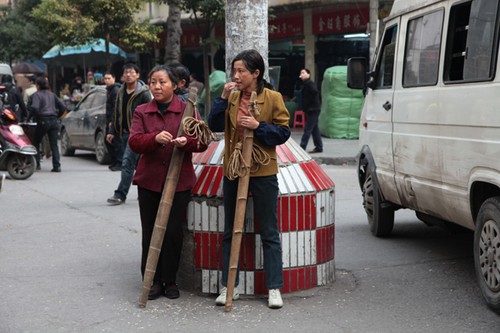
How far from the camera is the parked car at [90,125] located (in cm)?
1657

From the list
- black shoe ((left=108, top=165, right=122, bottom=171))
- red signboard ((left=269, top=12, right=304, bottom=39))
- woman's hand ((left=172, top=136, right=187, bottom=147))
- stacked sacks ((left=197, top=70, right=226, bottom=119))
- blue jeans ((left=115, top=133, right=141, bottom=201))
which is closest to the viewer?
woman's hand ((left=172, top=136, right=187, bottom=147))

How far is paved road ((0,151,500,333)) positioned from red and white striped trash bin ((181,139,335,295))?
0.51 feet

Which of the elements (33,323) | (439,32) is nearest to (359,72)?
(439,32)

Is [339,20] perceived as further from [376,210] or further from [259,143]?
[259,143]

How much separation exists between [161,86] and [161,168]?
58 cm

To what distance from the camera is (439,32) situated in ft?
22.0

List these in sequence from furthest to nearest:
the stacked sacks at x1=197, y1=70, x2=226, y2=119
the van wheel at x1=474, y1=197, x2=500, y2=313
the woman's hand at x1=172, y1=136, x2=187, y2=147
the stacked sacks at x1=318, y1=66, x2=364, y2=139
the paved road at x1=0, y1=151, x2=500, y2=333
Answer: the stacked sacks at x1=197, y1=70, x2=226, y2=119 → the stacked sacks at x1=318, y1=66, x2=364, y2=139 → the woman's hand at x1=172, y1=136, x2=187, y2=147 → the van wheel at x1=474, y1=197, x2=500, y2=313 → the paved road at x1=0, y1=151, x2=500, y2=333

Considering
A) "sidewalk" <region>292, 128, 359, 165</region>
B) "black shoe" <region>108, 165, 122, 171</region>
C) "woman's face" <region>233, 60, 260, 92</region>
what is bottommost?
"sidewalk" <region>292, 128, 359, 165</region>

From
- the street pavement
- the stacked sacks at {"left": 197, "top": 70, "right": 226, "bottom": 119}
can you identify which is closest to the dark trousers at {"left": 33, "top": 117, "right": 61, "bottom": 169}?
the street pavement

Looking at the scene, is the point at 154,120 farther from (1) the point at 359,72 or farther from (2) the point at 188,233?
(1) the point at 359,72

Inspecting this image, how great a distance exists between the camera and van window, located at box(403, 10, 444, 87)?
6.76 m

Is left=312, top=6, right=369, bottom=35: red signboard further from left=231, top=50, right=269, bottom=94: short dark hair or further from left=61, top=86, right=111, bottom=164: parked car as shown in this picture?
left=231, top=50, right=269, bottom=94: short dark hair

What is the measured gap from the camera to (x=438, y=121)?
252 inches

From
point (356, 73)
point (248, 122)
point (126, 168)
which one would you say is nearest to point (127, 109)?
point (126, 168)
